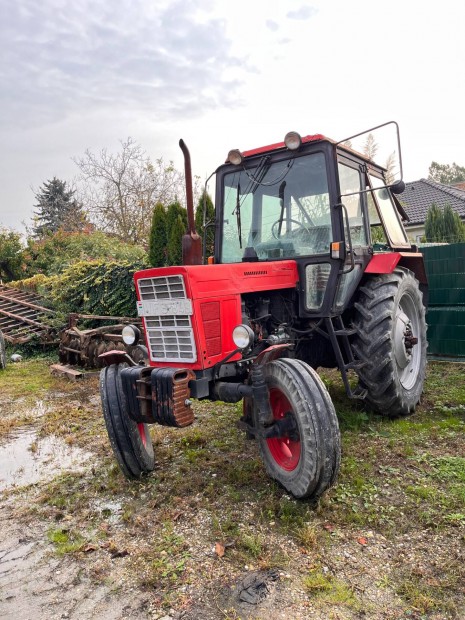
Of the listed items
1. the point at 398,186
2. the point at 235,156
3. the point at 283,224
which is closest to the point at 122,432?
the point at 283,224

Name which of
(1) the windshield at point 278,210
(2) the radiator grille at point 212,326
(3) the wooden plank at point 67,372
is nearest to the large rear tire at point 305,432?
(2) the radiator grille at point 212,326

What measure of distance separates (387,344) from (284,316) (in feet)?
2.92

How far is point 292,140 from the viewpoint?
3.85 meters

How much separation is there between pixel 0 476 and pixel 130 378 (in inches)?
62.0

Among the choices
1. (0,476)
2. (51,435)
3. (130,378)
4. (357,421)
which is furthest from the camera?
(51,435)

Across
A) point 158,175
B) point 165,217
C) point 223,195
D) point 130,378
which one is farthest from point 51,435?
point 158,175

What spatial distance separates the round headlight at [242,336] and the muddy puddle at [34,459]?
1.79 metres

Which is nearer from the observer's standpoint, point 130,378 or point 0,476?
point 130,378

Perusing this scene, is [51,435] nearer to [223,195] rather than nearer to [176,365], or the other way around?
[176,365]

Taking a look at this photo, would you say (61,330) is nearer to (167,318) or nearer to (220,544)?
(167,318)

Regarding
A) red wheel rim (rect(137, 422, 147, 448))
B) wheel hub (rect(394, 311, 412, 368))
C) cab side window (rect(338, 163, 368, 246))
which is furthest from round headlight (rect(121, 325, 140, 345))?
wheel hub (rect(394, 311, 412, 368))

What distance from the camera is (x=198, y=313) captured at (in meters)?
3.36

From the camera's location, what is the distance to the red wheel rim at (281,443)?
3.23 metres

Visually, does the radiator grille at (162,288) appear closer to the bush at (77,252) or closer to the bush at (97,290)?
the bush at (97,290)
